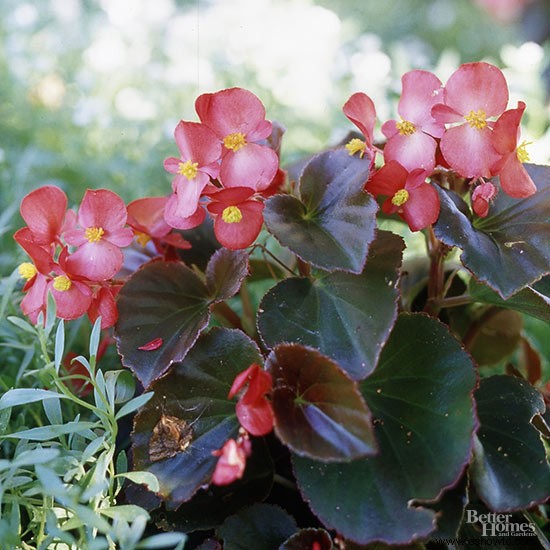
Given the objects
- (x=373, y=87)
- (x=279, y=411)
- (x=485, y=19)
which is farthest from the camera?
(x=485, y=19)

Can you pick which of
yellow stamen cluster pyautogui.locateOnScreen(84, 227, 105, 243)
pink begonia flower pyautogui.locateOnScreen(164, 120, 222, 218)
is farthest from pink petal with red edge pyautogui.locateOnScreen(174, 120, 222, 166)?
yellow stamen cluster pyautogui.locateOnScreen(84, 227, 105, 243)

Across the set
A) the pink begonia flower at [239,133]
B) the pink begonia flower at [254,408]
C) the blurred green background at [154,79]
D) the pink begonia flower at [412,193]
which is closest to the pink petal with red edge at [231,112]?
the pink begonia flower at [239,133]

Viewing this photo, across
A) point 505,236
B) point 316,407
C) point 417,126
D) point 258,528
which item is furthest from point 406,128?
point 258,528

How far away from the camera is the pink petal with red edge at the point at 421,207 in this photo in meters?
0.57

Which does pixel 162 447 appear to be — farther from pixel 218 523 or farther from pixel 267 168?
pixel 267 168

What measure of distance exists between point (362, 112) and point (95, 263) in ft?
0.85

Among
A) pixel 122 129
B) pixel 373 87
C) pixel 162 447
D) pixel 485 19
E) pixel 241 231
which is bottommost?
pixel 485 19

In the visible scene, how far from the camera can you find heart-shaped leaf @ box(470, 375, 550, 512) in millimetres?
536

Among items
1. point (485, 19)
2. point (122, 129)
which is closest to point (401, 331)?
point (122, 129)

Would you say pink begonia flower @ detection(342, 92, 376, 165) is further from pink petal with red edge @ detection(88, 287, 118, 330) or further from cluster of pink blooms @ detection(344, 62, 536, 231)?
pink petal with red edge @ detection(88, 287, 118, 330)

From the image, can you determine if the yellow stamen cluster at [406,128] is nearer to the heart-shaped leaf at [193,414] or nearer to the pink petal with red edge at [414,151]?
the pink petal with red edge at [414,151]

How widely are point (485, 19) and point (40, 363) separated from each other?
295cm

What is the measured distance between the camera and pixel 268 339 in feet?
1.80

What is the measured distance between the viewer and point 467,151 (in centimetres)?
57
